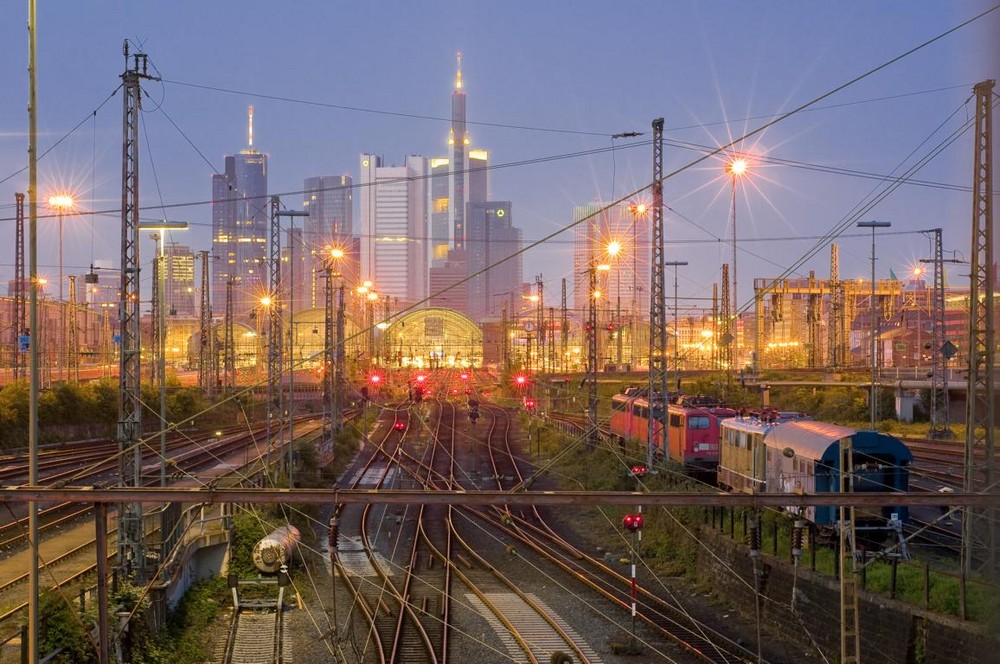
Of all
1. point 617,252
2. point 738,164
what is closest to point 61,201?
point 617,252

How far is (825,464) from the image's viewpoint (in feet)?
49.3

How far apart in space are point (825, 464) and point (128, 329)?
10718mm

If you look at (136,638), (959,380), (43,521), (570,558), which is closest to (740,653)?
(570,558)

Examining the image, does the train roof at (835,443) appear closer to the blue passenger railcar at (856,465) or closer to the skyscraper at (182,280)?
the blue passenger railcar at (856,465)

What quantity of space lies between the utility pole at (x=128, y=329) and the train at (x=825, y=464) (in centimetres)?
899

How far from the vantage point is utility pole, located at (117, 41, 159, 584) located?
1266 cm

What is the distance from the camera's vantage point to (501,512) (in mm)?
22266

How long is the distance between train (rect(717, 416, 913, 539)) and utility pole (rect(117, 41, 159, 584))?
8.99 meters

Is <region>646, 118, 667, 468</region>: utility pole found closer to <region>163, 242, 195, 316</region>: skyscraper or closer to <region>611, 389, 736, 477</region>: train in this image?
<region>611, 389, 736, 477</region>: train

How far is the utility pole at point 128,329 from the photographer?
12656mm

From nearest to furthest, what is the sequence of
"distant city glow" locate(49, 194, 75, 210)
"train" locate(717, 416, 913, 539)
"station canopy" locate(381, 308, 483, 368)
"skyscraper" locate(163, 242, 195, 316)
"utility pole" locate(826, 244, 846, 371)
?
"train" locate(717, 416, 913, 539), "distant city glow" locate(49, 194, 75, 210), "utility pole" locate(826, 244, 846, 371), "station canopy" locate(381, 308, 483, 368), "skyscraper" locate(163, 242, 195, 316)

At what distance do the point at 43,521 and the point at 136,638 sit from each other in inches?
341

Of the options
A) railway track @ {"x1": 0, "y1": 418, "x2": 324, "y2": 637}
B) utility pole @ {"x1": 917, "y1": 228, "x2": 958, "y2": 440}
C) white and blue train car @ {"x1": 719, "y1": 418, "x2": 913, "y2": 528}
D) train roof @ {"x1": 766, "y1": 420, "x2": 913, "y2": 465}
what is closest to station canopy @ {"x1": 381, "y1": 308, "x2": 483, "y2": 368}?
utility pole @ {"x1": 917, "y1": 228, "x2": 958, "y2": 440}

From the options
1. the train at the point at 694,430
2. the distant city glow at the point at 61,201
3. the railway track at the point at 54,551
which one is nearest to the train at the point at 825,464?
the train at the point at 694,430
